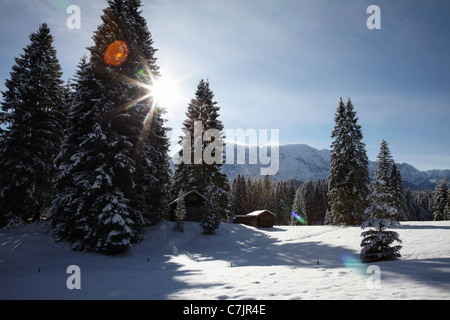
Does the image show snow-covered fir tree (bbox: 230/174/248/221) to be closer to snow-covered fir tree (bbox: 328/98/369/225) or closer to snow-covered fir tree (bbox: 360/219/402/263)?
snow-covered fir tree (bbox: 328/98/369/225)

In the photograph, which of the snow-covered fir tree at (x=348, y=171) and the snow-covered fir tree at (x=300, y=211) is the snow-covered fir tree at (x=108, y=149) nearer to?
the snow-covered fir tree at (x=348, y=171)

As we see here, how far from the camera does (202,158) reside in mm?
36156

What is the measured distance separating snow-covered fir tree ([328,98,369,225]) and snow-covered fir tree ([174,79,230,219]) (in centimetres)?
1521

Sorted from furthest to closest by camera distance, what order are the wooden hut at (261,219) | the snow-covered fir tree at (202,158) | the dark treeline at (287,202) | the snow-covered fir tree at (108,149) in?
1. the dark treeline at (287,202)
2. the wooden hut at (261,219)
3. the snow-covered fir tree at (202,158)
4. the snow-covered fir tree at (108,149)

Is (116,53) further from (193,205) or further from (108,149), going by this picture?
(193,205)

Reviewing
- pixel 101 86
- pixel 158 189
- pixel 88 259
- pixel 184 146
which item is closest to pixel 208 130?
pixel 184 146

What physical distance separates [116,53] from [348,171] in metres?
31.1

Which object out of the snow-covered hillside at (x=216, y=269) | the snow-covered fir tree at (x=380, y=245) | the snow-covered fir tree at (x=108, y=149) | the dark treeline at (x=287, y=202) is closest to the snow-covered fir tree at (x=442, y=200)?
A: the dark treeline at (x=287, y=202)

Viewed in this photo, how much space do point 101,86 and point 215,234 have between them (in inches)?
728

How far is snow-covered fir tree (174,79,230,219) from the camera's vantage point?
35219mm

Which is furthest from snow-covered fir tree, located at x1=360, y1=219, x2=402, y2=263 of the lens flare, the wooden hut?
the lens flare

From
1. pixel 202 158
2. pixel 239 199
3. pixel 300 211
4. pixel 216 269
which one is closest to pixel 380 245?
pixel 216 269

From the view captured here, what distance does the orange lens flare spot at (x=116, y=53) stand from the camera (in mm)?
20967

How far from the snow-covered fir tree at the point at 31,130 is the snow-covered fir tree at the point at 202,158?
674 inches
